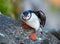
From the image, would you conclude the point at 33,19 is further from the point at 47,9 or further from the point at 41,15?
the point at 47,9

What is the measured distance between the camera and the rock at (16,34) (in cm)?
260

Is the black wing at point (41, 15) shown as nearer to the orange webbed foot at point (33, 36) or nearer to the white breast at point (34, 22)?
the white breast at point (34, 22)

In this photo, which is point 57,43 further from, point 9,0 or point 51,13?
point 51,13

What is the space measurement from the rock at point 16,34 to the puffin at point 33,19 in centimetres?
6

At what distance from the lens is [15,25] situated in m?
2.81

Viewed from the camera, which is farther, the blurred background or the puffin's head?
the blurred background

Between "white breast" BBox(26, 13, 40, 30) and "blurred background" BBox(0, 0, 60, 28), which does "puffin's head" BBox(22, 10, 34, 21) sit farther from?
"blurred background" BBox(0, 0, 60, 28)

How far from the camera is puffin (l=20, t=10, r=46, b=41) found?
2.60 meters

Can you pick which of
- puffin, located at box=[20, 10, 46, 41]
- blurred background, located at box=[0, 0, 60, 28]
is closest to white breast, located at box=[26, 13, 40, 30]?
puffin, located at box=[20, 10, 46, 41]

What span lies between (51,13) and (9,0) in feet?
4.27

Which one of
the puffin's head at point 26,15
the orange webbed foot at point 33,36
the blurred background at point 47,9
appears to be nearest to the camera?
the puffin's head at point 26,15

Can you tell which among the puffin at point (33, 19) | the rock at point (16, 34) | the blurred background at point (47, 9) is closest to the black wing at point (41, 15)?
the puffin at point (33, 19)

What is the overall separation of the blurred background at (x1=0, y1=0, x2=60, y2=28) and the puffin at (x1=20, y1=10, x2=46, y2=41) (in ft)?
4.82

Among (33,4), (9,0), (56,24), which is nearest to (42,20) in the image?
(9,0)
